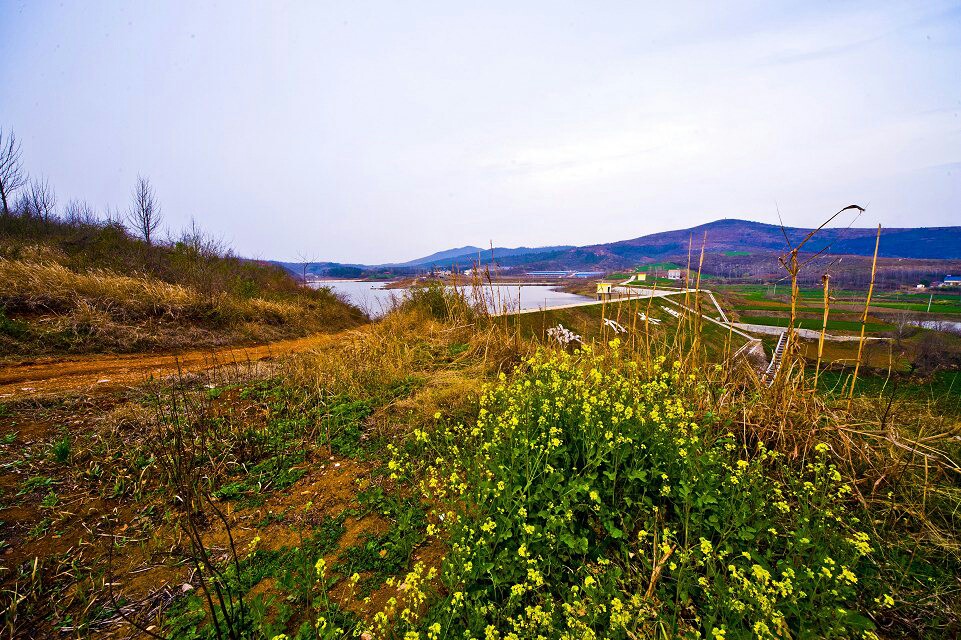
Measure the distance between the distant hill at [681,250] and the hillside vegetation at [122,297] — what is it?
528 centimetres

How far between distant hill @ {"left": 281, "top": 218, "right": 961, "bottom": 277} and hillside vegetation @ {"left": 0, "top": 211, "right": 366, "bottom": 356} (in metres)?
5.28

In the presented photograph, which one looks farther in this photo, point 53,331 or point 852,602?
point 53,331

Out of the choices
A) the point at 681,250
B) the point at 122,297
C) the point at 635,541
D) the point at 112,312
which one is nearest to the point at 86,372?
Answer: the point at 112,312

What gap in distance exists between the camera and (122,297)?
359 inches

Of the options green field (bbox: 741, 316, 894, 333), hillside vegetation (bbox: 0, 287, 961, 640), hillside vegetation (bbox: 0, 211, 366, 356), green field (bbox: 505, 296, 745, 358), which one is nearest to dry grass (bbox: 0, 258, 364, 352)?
hillside vegetation (bbox: 0, 211, 366, 356)

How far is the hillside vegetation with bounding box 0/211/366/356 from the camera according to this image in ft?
25.1

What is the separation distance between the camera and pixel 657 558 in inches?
83.7

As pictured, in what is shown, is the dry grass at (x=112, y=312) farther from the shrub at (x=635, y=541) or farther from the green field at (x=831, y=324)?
the green field at (x=831, y=324)

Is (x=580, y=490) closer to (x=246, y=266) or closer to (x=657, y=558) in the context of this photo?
(x=657, y=558)

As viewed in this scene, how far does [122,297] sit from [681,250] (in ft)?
343

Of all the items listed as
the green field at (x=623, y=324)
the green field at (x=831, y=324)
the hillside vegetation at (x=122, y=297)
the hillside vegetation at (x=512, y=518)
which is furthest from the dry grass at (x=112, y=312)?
the green field at (x=831, y=324)

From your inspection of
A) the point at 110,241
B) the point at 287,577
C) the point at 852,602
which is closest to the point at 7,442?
the point at 287,577

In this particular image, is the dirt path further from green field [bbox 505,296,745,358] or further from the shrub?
green field [bbox 505,296,745,358]

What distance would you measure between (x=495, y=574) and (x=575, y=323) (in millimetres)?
7563
